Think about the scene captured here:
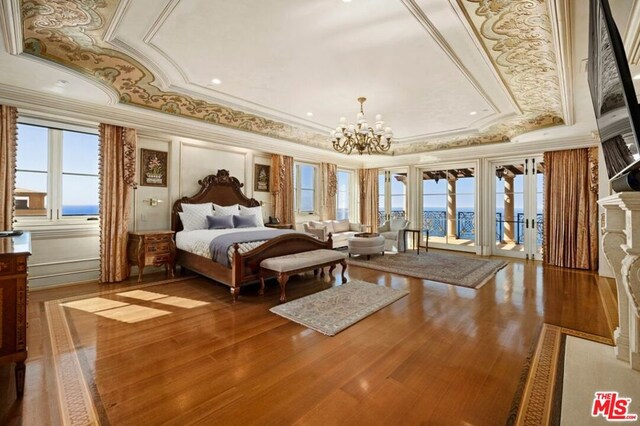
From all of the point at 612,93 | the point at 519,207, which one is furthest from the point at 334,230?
the point at 612,93

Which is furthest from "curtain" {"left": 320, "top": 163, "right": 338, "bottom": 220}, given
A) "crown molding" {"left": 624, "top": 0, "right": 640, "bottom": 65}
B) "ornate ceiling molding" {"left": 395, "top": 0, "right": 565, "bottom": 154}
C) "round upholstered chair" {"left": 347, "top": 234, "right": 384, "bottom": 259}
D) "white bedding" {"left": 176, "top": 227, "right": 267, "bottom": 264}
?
"crown molding" {"left": 624, "top": 0, "right": 640, "bottom": 65}

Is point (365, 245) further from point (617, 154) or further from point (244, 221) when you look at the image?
point (617, 154)

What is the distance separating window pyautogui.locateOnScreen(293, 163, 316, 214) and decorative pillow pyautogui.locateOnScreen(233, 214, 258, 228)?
6.10 feet

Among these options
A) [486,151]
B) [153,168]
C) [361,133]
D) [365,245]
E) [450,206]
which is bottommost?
[365,245]

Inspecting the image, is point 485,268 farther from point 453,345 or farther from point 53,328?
point 53,328

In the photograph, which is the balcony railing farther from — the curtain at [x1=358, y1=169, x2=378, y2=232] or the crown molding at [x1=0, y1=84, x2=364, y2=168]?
the crown molding at [x1=0, y1=84, x2=364, y2=168]

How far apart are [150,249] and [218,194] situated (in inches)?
66.1

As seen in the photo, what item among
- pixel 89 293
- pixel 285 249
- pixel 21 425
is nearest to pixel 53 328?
pixel 89 293

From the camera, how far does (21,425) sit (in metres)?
1.51

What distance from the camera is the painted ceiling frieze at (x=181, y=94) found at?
7.29 feet

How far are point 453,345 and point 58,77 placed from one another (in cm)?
490

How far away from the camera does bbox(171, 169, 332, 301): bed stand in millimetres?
3541

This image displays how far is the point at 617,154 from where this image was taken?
5.96 ft

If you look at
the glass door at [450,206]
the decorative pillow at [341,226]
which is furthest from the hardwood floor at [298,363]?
the decorative pillow at [341,226]
